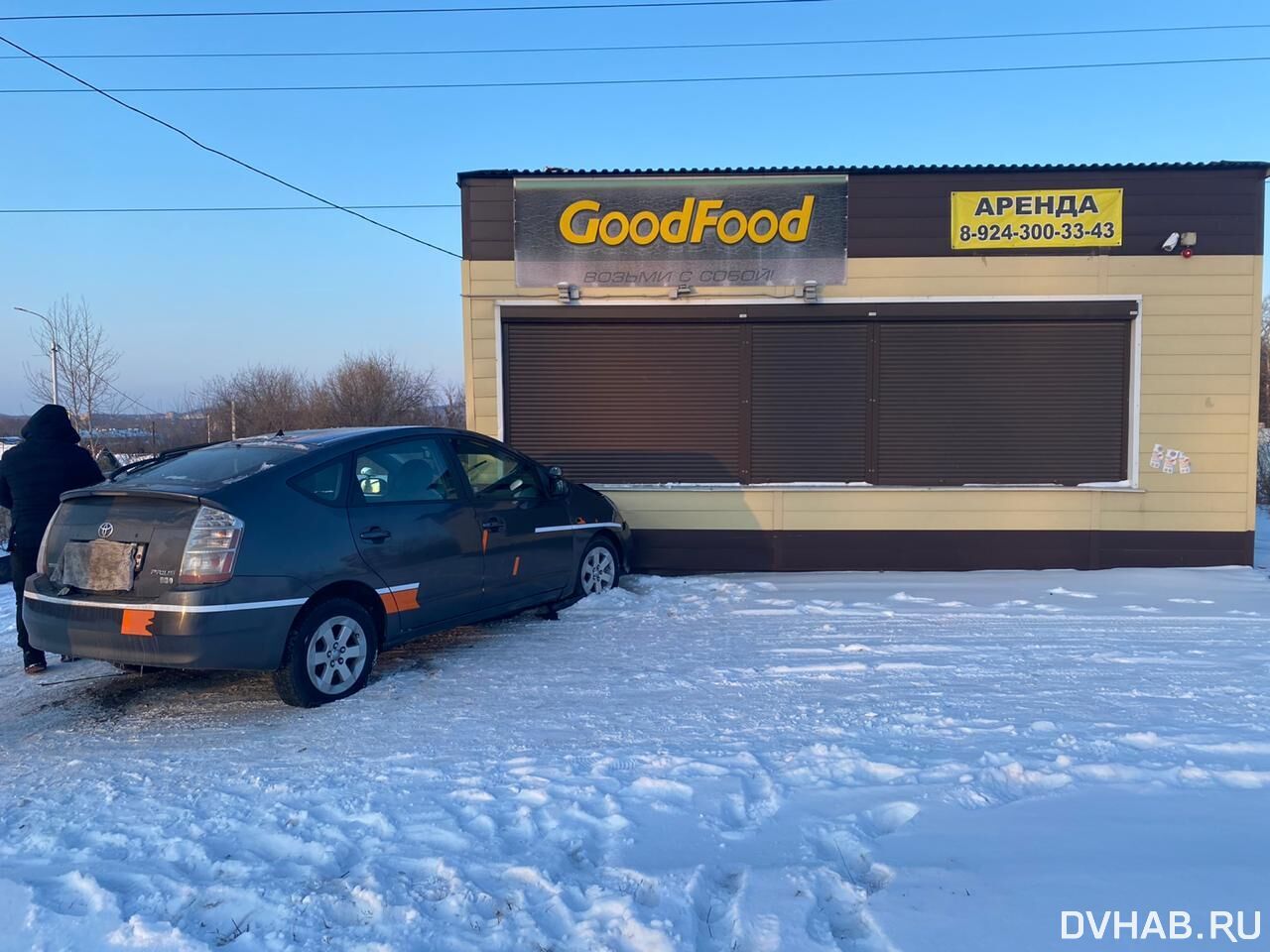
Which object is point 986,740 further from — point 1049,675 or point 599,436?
point 599,436

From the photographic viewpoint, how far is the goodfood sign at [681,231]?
9.40m

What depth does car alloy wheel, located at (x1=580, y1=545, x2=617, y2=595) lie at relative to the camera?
771cm

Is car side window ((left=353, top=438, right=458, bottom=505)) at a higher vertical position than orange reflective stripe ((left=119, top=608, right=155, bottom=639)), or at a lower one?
higher

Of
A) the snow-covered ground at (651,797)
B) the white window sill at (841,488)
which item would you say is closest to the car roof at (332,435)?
the snow-covered ground at (651,797)

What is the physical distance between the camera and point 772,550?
31.5ft

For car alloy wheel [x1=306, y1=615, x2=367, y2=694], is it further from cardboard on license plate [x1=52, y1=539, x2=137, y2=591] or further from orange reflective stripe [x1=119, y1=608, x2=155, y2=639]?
cardboard on license plate [x1=52, y1=539, x2=137, y2=591]

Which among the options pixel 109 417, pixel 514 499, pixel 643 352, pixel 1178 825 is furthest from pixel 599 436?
pixel 109 417

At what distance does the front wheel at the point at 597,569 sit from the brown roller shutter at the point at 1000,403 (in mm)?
3388

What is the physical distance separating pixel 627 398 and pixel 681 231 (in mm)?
1890

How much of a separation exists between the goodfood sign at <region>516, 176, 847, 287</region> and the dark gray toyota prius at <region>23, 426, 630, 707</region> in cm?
376

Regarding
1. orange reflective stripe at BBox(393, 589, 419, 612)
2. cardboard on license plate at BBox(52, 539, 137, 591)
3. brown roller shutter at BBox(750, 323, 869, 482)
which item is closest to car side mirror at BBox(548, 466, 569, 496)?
orange reflective stripe at BBox(393, 589, 419, 612)

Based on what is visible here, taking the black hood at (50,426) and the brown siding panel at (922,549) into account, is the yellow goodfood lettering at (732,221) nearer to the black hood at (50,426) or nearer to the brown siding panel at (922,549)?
the brown siding panel at (922,549)

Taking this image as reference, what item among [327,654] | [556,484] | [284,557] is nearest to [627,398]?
[556,484]

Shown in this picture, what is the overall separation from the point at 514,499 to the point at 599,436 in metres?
3.24
